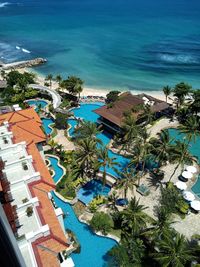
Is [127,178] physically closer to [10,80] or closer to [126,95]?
[126,95]

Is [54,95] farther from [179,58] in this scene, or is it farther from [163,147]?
[179,58]

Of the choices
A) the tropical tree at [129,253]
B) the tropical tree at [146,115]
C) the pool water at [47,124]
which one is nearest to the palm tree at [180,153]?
the tropical tree at [129,253]

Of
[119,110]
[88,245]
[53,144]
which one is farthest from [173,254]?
[119,110]

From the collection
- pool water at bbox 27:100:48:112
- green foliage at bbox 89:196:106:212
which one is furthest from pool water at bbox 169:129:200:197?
pool water at bbox 27:100:48:112

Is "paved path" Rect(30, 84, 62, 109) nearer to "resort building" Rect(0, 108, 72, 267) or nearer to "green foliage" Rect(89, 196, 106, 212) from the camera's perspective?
"resort building" Rect(0, 108, 72, 267)

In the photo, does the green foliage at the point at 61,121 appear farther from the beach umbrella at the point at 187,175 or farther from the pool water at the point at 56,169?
the beach umbrella at the point at 187,175

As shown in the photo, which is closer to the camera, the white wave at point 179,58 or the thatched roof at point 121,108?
the thatched roof at point 121,108

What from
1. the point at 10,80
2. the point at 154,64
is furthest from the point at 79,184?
the point at 154,64
